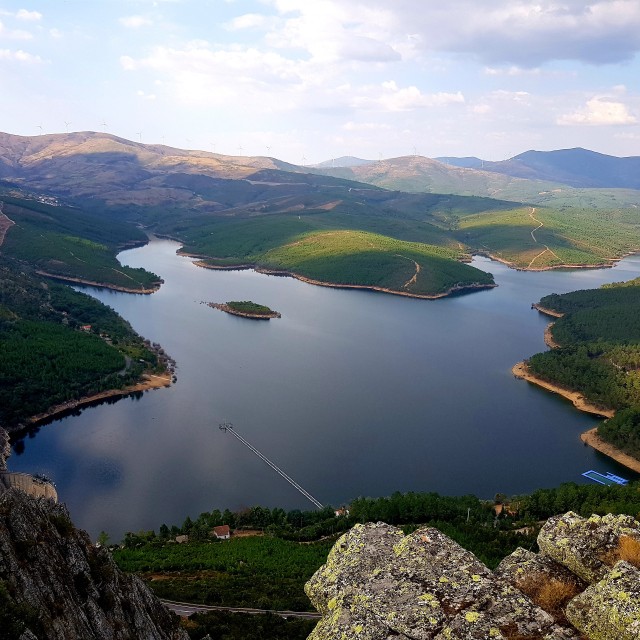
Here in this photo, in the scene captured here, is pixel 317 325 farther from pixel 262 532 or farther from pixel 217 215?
pixel 217 215

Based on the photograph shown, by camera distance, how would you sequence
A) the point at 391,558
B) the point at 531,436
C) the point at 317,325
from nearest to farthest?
the point at 391,558 < the point at 531,436 < the point at 317,325

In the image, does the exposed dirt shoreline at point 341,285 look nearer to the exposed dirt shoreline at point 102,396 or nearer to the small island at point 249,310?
the small island at point 249,310

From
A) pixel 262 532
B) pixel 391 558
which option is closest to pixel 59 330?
pixel 262 532

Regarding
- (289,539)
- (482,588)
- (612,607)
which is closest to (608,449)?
(289,539)

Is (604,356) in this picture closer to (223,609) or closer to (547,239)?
(223,609)

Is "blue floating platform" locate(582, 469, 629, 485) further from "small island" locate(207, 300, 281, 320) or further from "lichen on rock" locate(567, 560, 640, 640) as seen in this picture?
"small island" locate(207, 300, 281, 320)

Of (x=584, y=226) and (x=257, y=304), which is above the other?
(x=584, y=226)

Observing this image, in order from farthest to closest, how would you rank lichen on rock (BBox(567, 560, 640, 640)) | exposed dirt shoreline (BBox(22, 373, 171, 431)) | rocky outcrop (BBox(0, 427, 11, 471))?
1. exposed dirt shoreline (BBox(22, 373, 171, 431))
2. rocky outcrop (BBox(0, 427, 11, 471))
3. lichen on rock (BBox(567, 560, 640, 640))

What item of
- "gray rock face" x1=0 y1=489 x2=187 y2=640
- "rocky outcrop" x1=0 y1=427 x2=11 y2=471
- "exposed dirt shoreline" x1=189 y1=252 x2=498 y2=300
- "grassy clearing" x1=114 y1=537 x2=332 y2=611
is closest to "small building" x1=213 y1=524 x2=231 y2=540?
"grassy clearing" x1=114 y1=537 x2=332 y2=611
